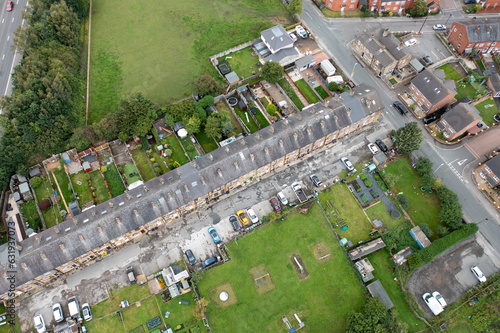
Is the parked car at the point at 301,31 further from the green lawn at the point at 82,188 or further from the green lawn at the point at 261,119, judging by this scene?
the green lawn at the point at 82,188

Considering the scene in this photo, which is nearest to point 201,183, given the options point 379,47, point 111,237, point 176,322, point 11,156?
Answer: point 111,237

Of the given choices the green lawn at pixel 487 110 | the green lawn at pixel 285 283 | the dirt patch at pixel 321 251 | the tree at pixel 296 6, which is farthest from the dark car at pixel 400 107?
the dirt patch at pixel 321 251

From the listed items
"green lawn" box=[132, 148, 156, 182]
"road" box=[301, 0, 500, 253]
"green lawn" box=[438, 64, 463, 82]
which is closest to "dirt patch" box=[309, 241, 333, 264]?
"road" box=[301, 0, 500, 253]

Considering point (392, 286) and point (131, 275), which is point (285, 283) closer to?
point (392, 286)

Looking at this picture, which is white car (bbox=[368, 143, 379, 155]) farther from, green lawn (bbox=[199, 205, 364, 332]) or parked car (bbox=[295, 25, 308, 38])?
parked car (bbox=[295, 25, 308, 38])

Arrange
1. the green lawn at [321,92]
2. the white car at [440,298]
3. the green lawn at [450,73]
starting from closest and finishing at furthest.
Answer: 1. the white car at [440,298]
2. the green lawn at [321,92]
3. the green lawn at [450,73]

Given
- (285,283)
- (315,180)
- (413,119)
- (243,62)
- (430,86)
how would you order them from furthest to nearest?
1. (243,62)
2. (413,119)
3. (430,86)
4. (315,180)
5. (285,283)

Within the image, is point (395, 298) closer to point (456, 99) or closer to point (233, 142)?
point (233, 142)

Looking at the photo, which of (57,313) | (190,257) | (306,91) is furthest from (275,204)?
(57,313)
